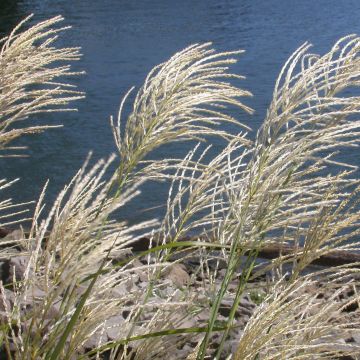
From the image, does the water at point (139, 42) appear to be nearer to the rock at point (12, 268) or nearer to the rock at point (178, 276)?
the rock at point (178, 276)

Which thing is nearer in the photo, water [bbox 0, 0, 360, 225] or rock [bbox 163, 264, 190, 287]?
rock [bbox 163, 264, 190, 287]

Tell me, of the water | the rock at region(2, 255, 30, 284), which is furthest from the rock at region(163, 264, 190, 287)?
the water

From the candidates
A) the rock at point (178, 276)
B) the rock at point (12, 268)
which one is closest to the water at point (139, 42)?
the rock at point (178, 276)

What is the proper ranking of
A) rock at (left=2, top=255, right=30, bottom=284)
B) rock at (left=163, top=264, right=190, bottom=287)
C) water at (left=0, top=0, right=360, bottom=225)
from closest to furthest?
rock at (left=2, top=255, right=30, bottom=284)
rock at (left=163, top=264, right=190, bottom=287)
water at (left=0, top=0, right=360, bottom=225)

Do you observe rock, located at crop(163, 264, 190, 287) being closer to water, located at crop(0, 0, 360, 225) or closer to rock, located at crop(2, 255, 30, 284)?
rock, located at crop(2, 255, 30, 284)

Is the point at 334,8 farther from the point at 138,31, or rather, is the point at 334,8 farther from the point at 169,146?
the point at 169,146

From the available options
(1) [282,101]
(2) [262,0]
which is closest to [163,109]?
(1) [282,101]

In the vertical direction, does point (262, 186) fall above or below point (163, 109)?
below

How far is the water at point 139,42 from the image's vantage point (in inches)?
300

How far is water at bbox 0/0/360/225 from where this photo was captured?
7.62 metres

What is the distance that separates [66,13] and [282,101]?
1581 cm

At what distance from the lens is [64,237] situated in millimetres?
1646

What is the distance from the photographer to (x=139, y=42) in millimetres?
13391

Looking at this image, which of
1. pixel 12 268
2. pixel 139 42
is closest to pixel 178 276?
pixel 12 268
